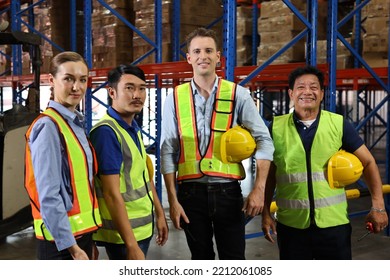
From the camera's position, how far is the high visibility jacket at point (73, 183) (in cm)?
242

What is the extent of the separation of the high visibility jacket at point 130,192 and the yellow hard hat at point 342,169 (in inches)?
45.5

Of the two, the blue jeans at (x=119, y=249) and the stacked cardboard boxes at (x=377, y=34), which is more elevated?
the stacked cardboard boxes at (x=377, y=34)

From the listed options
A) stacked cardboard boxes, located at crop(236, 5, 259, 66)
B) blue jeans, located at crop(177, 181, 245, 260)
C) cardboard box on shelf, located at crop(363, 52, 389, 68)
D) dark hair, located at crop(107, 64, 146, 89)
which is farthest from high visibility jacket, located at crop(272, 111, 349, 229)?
stacked cardboard boxes, located at crop(236, 5, 259, 66)

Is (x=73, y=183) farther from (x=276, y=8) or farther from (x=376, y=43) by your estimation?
(x=276, y=8)

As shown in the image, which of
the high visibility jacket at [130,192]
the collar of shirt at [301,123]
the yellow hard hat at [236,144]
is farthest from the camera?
the collar of shirt at [301,123]

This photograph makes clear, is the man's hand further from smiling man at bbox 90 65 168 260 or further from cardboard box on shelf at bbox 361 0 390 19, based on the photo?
cardboard box on shelf at bbox 361 0 390 19

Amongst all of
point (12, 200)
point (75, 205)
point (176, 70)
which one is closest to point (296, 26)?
point (176, 70)

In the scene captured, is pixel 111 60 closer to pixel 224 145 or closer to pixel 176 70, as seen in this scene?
pixel 176 70

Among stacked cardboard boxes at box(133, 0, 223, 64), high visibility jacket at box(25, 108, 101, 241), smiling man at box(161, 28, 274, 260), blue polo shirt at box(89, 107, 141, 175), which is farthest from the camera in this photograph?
stacked cardboard boxes at box(133, 0, 223, 64)

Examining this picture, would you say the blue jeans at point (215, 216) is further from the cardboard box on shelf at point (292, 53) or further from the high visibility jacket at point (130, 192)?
the cardboard box on shelf at point (292, 53)

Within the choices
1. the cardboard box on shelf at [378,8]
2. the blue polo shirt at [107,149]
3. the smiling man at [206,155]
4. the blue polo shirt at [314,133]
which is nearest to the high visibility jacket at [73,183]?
the blue polo shirt at [107,149]

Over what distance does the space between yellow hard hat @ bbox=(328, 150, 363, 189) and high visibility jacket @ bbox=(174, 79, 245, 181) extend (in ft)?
1.86

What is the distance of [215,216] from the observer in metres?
3.21

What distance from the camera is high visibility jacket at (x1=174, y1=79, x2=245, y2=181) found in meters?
3.21
